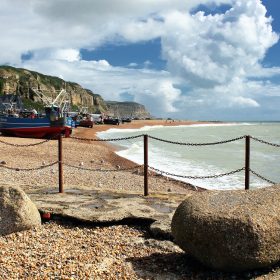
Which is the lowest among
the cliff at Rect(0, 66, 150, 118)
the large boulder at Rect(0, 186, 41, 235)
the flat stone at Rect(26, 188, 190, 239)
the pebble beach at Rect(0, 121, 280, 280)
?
the pebble beach at Rect(0, 121, 280, 280)

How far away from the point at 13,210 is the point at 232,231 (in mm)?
3400

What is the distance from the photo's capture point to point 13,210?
6.30m

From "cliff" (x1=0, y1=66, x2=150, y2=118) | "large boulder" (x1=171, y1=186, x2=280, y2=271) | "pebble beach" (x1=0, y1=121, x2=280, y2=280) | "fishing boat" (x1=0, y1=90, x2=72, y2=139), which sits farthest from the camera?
"cliff" (x1=0, y1=66, x2=150, y2=118)

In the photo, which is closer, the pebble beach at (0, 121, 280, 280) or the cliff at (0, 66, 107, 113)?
the pebble beach at (0, 121, 280, 280)

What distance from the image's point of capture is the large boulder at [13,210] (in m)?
6.29

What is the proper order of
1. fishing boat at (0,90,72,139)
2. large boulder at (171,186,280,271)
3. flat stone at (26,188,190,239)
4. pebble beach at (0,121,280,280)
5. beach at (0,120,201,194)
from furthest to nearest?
fishing boat at (0,90,72,139) → beach at (0,120,201,194) → flat stone at (26,188,190,239) → pebble beach at (0,121,280,280) → large boulder at (171,186,280,271)

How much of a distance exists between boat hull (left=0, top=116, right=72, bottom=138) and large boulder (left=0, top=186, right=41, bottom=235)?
29.1 metres

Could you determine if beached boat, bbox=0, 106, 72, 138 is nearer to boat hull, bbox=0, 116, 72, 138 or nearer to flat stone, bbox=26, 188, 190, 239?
boat hull, bbox=0, 116, 72, 138

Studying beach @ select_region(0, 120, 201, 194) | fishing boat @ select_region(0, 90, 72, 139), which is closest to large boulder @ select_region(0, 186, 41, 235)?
beach @ select_region(0, 120, 201, 194)

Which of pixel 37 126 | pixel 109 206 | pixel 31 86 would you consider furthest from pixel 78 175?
pixel 31 86

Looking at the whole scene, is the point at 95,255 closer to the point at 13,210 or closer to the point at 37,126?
the point at 13,210

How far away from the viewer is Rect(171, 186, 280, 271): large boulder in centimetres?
481

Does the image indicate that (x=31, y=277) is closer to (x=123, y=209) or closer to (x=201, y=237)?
(x=201, y=237)

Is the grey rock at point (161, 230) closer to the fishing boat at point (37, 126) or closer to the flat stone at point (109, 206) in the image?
the flat stone at point (109, 206)
